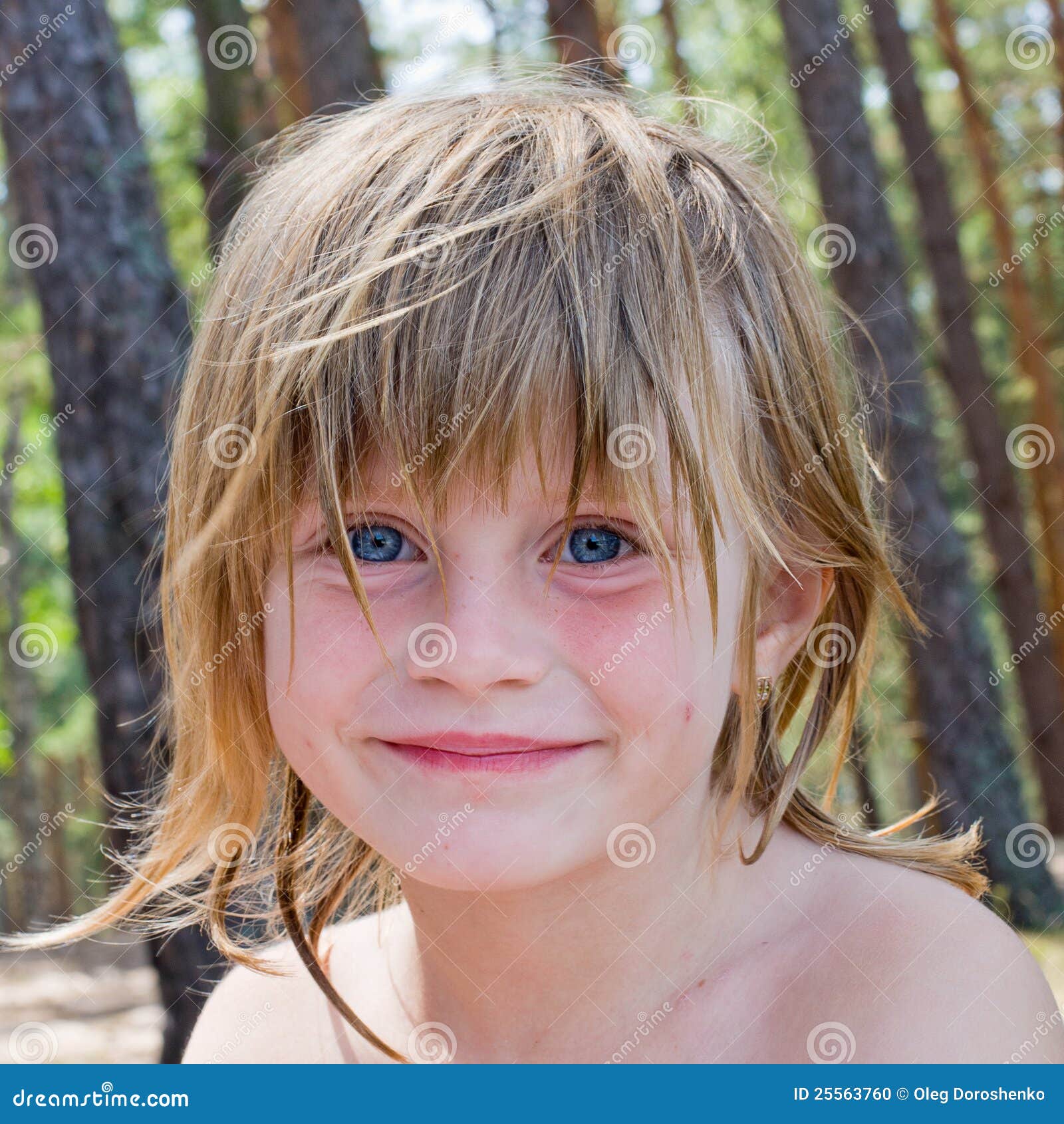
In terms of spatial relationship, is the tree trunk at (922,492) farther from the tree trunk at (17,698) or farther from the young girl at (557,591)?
the tree trunk at (17,698)

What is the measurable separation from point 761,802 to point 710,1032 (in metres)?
0.36

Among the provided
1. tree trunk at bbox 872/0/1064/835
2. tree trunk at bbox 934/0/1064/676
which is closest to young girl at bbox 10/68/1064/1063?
tree trunk at bbox 872/0/1064/835

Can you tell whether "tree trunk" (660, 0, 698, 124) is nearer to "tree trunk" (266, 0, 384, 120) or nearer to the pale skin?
"tree trunk" (266, 0, 384, 120)

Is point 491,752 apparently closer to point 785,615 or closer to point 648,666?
point 648,666

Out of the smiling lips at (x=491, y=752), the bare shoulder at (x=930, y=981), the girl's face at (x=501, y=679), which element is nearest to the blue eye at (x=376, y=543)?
the girl's face at (x=501, y=679)

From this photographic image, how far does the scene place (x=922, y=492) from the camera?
5711mm

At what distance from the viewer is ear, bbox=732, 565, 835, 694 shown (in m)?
1.67

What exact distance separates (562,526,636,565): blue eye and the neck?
0.41 m

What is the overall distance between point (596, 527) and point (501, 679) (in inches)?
8.5

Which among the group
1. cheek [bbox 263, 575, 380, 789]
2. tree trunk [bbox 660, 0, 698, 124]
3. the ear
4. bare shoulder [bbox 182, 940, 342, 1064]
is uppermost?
tree trunk [bbox 660, 0, 698, 124]

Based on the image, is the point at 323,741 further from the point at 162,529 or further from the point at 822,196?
the point at 822,196

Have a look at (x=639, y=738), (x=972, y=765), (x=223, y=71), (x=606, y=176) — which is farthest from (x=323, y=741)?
(x=972, y=765)
